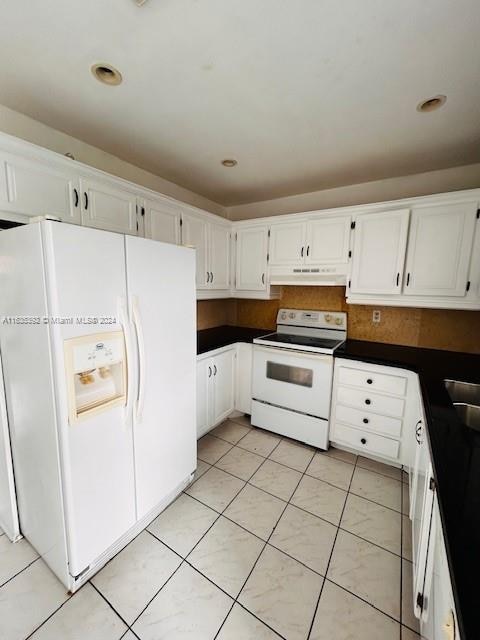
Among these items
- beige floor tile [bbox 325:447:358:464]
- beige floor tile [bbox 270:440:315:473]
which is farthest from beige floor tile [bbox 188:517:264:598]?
beige floor tile [bbox 325:447:358:464]

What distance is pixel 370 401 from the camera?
7.32ft

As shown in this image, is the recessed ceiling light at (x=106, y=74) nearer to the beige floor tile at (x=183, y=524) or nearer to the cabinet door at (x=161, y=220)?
the cabinet door at (x=161, y=220)

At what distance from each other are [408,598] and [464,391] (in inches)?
45.8

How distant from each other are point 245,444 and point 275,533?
36.6 inches

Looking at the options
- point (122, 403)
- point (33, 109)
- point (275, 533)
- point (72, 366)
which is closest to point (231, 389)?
point (275, 533)

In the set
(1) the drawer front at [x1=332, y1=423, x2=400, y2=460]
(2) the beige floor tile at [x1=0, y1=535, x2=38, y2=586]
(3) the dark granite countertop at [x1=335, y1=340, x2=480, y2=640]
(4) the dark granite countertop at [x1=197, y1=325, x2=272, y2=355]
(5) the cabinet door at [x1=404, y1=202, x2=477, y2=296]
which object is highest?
(5) the cabinet door at [x1=404, y1=202, x2=477, y2=296]

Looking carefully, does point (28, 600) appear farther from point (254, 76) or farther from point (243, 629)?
point (254, 76)

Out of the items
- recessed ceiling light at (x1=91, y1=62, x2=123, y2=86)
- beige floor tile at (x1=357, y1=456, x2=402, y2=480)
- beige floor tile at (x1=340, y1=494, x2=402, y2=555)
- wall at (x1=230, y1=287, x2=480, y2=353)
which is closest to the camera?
recessed ceiling light at (x1=91, y1=62, x2=123, y2=86)

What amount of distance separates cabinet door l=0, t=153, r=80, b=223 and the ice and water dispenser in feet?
2.84

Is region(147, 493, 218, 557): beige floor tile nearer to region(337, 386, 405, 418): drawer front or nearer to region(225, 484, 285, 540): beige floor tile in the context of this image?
region(225, 484, 285, 540): beige floor tile

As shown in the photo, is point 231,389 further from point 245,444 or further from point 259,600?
point 259,600

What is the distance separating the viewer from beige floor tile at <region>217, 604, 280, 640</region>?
1.17m

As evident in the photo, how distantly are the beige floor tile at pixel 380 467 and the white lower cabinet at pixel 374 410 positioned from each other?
2.7 inches

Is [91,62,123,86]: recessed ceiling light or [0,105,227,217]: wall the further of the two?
[0,105,227,217]: wall
